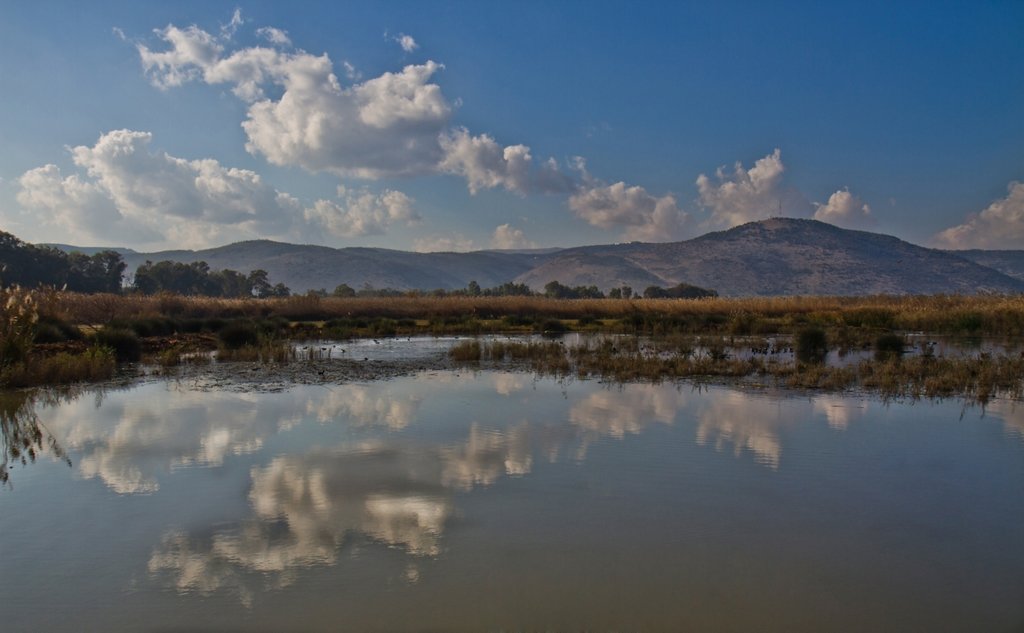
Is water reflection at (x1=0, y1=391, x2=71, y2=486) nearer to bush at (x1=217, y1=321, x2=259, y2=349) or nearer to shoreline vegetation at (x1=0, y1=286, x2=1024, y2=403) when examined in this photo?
shoreline vegetation at (x1=0, y1=286, x2=1024, y2=403)

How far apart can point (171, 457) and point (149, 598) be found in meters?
5.01

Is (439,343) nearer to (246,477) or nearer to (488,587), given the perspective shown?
(246,477)

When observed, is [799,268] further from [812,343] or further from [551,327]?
[812,343]

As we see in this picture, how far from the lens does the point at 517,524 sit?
717 cm

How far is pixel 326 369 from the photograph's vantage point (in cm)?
2044

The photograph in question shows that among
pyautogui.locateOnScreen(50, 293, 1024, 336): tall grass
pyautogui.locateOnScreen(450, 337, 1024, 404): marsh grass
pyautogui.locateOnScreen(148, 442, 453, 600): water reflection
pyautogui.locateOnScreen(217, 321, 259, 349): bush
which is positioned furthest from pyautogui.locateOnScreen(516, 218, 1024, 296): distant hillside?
pyautogui.locateOnScreen(148, 442, 453, 600): water reflection

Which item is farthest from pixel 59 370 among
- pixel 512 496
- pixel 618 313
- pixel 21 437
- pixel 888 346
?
pixel 618 313

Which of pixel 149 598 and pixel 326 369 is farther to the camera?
pixel 326 369

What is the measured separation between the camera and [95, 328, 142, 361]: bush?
73.3 feet

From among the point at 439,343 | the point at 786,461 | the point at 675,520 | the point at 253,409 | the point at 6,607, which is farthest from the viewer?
the point at 439,343

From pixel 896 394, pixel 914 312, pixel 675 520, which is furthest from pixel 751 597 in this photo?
pixel 914 312

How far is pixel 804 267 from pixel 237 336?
165712 mm

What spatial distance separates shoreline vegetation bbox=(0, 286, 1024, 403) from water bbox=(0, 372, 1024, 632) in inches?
221

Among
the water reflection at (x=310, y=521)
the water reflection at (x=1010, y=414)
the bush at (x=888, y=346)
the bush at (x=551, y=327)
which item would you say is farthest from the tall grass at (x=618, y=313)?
the water reflection at (x=310, y=521)
